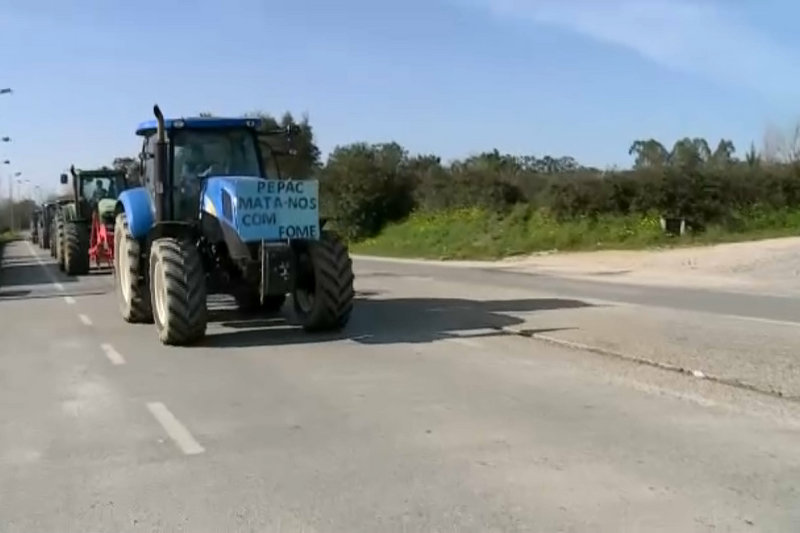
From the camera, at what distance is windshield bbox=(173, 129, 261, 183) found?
15953mm

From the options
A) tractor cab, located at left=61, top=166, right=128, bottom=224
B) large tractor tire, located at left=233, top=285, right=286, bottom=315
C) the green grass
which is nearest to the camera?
large tractor tire, located at left=233, top=285, right=286, bottom=315

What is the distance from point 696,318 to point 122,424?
9.85 m

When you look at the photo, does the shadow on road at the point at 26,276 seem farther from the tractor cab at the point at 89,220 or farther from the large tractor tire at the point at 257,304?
the large tractor tire at the point at 257,304

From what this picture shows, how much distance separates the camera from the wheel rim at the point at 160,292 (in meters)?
14.0

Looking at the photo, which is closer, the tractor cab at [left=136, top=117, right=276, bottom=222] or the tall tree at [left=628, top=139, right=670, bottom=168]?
the tractor cab at [left=136, top=117, right=276, bottom=222]

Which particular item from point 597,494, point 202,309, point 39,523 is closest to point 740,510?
point 597,494

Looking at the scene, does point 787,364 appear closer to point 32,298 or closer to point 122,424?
point 122,424

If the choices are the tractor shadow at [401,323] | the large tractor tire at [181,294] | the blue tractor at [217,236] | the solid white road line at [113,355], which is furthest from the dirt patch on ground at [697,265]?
the solid white road line at [113,355]

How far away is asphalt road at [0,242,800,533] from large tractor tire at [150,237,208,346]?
11.4 inches

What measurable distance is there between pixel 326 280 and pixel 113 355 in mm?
2886

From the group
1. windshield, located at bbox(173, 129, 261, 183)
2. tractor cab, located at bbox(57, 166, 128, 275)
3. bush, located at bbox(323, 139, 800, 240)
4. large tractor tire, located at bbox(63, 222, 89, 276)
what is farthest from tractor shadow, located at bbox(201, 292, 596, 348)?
bush, located at bbox(323, 139, 800, 240)

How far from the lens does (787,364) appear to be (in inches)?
447

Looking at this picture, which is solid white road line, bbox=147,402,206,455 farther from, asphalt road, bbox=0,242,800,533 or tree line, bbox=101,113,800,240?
tree line, bbox=101,113,800,240

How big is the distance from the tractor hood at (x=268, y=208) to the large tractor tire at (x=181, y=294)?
74 centimetres
